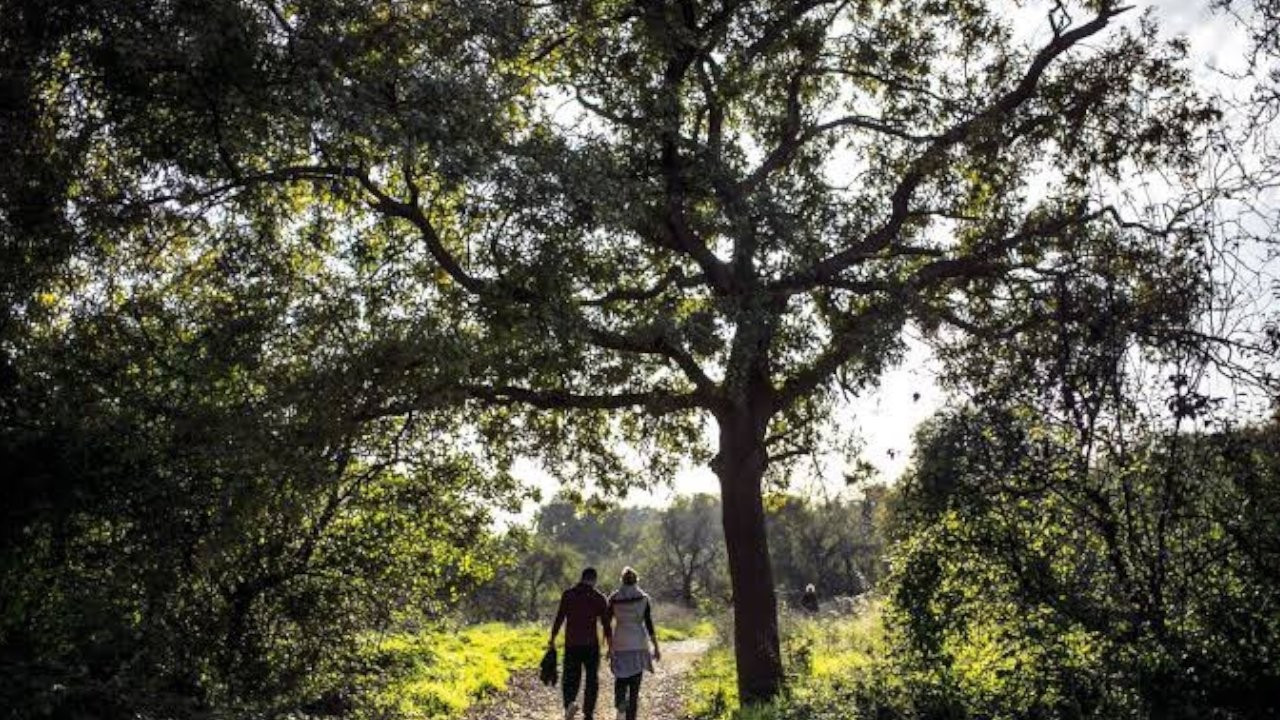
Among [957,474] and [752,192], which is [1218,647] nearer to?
[957,474]

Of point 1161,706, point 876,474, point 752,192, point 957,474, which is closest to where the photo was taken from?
point 1161,706

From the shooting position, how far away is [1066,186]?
14.3 meters

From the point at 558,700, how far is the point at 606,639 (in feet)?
21.9

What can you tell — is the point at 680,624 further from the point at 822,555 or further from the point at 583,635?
the point at 583,635

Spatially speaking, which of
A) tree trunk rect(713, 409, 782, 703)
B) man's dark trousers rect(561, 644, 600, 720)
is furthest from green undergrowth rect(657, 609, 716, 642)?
man's dark trousers rect(561, 644, 600, 720)

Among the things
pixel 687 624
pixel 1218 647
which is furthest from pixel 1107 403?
pixel 687 624

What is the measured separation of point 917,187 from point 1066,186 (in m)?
2.22

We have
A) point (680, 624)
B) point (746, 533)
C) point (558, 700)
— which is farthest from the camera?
point (680, 624)

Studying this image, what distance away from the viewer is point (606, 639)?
12.2 meters

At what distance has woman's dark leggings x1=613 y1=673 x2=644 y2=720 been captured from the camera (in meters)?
12.0

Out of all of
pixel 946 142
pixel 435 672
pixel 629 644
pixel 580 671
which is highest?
pixel 946 142

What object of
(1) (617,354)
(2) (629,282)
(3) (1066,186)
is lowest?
(1) (617,354)

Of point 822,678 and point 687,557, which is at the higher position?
point 687,557

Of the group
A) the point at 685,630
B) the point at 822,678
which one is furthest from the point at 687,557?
the point at 822,678
